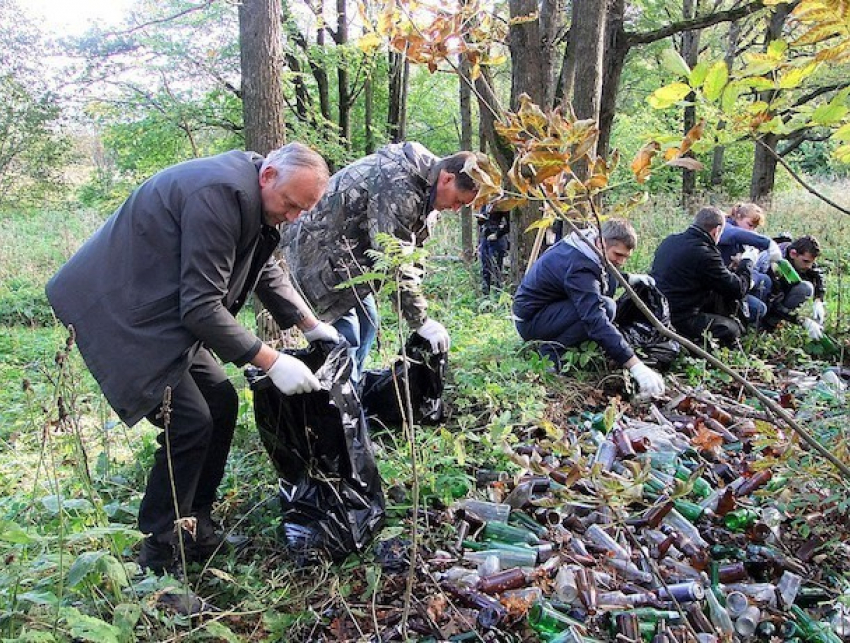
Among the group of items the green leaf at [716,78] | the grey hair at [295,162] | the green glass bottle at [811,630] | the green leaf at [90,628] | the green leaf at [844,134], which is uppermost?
the green leaf at [716,78]

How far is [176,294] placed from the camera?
2168 mm

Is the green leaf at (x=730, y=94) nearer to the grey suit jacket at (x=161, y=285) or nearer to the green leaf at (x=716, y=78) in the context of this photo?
the green leaf at (x=716, y=78)

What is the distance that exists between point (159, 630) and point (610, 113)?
24.1ft

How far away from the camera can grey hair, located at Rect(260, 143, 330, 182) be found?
7.34 feet

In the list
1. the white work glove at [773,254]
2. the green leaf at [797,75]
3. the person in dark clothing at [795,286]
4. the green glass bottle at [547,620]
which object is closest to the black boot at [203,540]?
the green glass bottle at [547,620]

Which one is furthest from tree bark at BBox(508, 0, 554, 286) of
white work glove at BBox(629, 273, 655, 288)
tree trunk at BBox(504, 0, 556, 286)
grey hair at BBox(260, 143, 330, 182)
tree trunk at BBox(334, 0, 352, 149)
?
tree trunk at BBox(334, 0, 352, 149)

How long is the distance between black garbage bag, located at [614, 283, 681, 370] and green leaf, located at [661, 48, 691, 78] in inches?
131

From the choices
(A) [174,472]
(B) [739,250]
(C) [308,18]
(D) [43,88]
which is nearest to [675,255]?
(B) [739,250]

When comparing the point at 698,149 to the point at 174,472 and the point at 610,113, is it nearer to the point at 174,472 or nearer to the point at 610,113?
the point at 174,472

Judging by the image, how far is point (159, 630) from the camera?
1858 millimetres

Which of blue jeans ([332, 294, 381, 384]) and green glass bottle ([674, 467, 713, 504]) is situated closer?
green glass bottle ([674, 467, 713, 504])

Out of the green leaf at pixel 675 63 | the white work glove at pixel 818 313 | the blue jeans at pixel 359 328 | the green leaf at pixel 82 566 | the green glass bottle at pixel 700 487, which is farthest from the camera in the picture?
the white work glove at pixel 818 313

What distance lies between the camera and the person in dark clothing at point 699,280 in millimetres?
4957

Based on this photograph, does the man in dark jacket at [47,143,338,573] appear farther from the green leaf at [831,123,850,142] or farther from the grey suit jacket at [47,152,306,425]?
the green leaf at [831,123,850,142]
